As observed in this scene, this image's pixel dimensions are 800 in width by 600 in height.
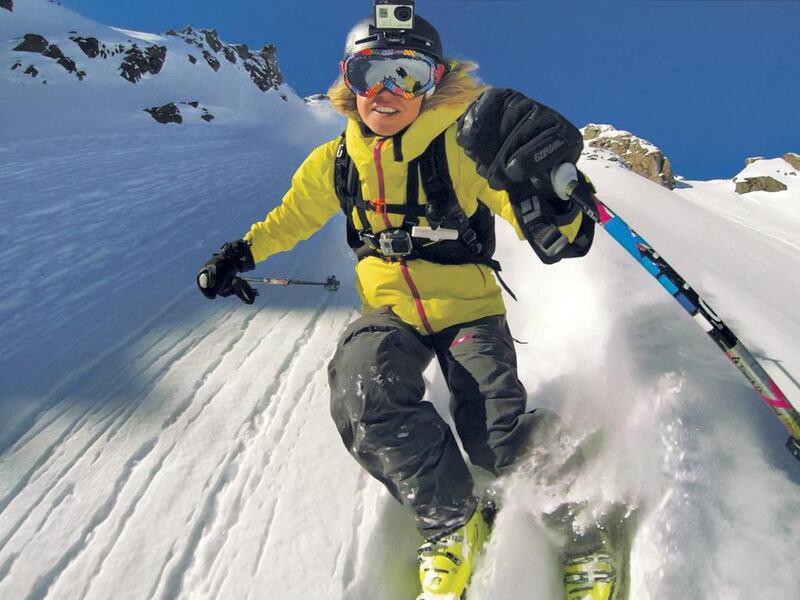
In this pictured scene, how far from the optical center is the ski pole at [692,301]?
57.7 inches

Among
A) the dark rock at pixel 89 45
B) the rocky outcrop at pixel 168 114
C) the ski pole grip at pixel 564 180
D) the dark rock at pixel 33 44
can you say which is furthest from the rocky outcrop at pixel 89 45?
the ski pole grip at pixel 564 180

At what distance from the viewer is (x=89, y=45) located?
63.3ft

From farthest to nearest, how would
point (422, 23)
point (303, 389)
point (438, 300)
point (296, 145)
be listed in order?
point (296, 145), point (303, 389), point (422, 23), point (438, 300)

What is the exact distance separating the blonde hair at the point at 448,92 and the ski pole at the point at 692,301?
0.83 meters

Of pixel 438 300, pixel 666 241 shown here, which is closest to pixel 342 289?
pixel 438 300

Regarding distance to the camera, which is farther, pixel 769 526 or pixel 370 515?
pixel 370 515

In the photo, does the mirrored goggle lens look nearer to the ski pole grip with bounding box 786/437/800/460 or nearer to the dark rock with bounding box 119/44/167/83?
the ski pole grip with bounding box 786/437/800/460

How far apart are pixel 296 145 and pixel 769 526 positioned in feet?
43.1

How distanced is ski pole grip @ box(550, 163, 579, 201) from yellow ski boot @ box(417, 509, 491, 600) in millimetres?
1138

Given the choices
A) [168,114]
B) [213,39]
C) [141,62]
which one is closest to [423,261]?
[168,114]

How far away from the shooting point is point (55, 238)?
415 cm

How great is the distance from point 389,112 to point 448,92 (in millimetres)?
320

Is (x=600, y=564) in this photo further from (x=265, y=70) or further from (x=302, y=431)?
(x=265, y=70)

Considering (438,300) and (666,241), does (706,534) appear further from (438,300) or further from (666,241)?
(666,241)
